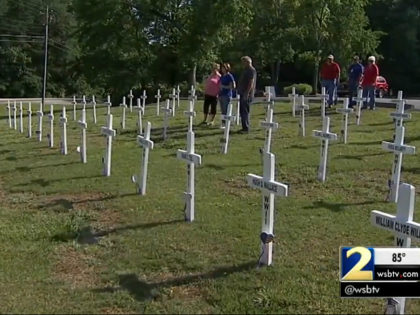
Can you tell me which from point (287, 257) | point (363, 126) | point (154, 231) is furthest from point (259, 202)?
point (363, 126)

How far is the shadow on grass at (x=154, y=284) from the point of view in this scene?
5.44 m

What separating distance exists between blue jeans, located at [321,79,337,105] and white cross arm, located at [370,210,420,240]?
15.5m

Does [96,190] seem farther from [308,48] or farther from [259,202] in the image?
[308,48]

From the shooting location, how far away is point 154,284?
18.6 feet

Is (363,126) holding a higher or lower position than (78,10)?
lower

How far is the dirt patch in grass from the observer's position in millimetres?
5781

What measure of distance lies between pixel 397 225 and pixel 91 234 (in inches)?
154

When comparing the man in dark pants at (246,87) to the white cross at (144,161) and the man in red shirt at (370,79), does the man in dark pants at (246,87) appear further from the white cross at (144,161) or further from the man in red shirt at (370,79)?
the white cross at (144,161)

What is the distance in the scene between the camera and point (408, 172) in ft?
34.7

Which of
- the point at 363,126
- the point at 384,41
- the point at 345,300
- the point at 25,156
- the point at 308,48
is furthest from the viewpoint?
the point at 384,41

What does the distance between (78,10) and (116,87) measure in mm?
5621

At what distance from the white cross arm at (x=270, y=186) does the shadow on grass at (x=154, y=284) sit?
74cm

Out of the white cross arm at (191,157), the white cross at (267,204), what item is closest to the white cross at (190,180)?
Answer: the white cross arm at (191,157)

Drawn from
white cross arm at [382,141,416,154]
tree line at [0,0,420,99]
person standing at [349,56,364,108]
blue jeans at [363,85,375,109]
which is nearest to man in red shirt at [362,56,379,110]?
blue jeans at [363,85,375,109]
